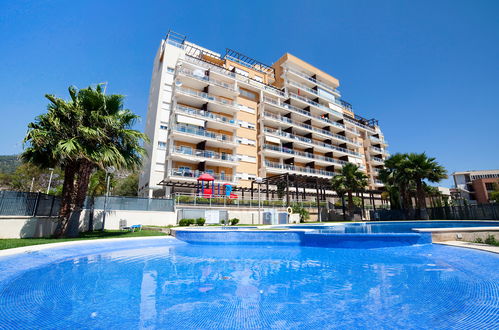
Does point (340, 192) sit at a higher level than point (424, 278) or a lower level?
higher

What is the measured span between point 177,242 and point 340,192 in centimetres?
2502

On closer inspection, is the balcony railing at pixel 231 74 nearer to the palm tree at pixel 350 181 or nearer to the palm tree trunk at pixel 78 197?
the palm tree at pixel 350 181

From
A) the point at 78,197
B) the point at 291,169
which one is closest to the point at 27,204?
the point at 78,197

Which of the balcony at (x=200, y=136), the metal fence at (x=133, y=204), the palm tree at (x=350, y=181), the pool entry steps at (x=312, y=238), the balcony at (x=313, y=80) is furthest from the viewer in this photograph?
the balcony at (x=313, y=80)

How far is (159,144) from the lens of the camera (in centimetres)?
3058

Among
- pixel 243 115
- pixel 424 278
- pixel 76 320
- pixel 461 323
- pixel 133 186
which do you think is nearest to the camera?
pixel 461 323

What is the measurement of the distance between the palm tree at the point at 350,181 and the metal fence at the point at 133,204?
69.6 ft

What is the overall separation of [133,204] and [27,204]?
25.6 ft

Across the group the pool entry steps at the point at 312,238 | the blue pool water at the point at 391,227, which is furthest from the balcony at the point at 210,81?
the pool entry steps at the point at 312,238

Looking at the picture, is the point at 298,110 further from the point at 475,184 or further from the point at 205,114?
the point at 475,184

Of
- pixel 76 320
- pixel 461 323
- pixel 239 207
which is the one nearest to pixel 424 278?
pixel 461 323

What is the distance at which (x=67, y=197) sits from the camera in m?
12.5

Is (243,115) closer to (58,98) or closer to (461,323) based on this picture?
(58,98)

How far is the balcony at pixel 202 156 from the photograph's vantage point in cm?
2811
